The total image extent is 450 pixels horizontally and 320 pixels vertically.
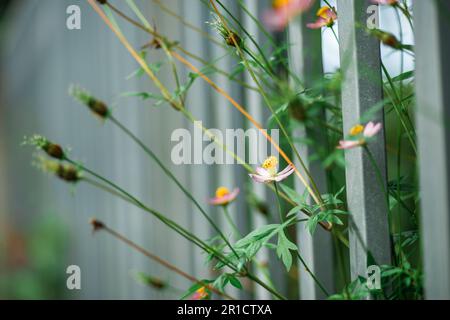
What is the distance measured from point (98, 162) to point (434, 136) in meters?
2.68

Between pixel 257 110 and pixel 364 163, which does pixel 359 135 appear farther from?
pixel 257 110

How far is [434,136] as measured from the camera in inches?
18.8

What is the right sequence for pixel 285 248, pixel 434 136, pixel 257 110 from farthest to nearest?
1. pixel 257 110
2. pixel 285 248
3. pixel 434 136

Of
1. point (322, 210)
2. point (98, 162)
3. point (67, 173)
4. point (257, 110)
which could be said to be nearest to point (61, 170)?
point (67, 173)

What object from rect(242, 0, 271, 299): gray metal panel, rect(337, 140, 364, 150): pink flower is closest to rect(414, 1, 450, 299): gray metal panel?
rect(337, 140, 364, 150): pink flower

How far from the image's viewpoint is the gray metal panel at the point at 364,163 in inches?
25.0

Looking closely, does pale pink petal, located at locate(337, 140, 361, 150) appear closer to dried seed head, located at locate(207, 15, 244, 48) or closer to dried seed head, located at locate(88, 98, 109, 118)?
dried seed head, located at locate(207, 15, 244, 48)

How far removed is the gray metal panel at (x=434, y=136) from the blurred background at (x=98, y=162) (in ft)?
0.97

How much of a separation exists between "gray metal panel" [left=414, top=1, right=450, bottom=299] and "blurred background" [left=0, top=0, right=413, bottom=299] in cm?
29

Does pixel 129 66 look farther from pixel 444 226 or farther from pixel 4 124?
pixel 4 124

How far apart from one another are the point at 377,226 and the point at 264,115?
0.71 metres

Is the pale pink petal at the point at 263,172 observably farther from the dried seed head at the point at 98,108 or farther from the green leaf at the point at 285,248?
the dried seed head at the point at 98,108
